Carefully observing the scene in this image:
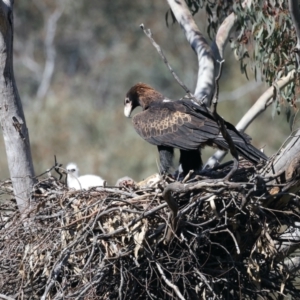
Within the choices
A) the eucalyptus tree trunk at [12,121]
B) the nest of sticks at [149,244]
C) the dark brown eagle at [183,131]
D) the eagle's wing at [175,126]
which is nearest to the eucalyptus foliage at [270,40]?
the dark brown eagle at [183,131]

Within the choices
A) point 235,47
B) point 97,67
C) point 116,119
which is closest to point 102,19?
point 97,67

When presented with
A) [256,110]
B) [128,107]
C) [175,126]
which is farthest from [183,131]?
[256,110]

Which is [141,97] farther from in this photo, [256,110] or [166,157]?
[256,110]

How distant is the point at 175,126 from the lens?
702 centimetres

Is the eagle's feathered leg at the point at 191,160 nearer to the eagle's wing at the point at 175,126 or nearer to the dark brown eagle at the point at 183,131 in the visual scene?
the dark brown eagle at the point at 183,131

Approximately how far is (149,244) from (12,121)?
1.61 metres

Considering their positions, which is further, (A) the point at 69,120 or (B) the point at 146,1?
(B) the point at 146,1

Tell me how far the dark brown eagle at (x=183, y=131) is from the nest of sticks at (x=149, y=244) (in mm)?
406

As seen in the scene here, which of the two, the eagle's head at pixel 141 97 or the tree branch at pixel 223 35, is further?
the tree branch at pixel 223 35

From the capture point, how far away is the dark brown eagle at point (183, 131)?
6594 mm

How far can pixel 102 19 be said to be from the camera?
28359 mm

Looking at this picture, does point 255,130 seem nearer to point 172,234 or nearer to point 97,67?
point 97,67

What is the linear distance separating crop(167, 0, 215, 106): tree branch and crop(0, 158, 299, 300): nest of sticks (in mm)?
2339

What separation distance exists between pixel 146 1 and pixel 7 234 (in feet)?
67.1
